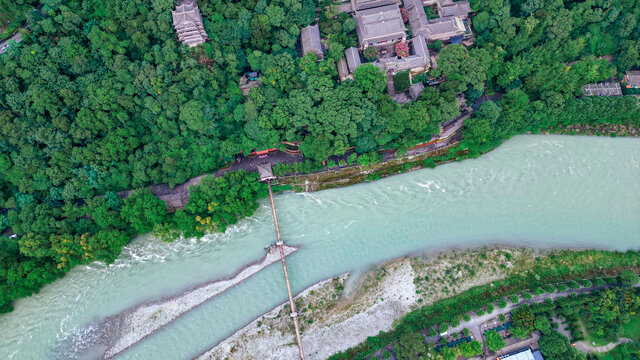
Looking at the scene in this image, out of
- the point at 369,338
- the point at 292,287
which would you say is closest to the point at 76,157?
the point at 292,287

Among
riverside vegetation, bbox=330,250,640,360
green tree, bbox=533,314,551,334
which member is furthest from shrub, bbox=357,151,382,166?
green tree, bbox=533,314,551,334

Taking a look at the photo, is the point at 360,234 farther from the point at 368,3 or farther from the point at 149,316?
the point at 368,3

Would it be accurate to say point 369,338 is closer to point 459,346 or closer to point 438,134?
point 459,346

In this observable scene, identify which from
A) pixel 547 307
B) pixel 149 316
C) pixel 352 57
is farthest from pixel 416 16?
pixel 149 316

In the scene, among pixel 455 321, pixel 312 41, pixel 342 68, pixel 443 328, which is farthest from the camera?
pixel 342 68

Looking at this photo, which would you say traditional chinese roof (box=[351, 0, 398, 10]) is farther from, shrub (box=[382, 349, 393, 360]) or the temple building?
shrub (box=[382, 349, 393, 360])

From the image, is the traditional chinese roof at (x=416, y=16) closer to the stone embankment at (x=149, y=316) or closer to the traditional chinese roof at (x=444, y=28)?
the traditional chinese roof at (x=444, y=28)
